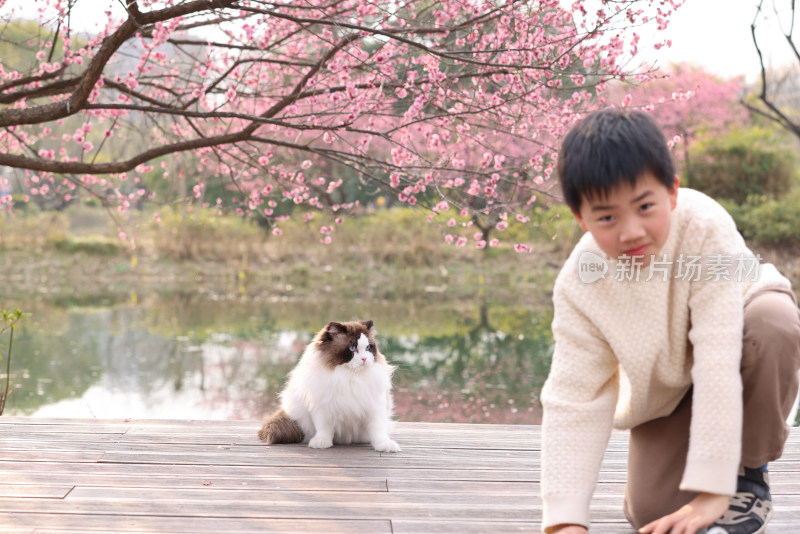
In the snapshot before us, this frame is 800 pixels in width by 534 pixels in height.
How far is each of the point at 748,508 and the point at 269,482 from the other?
3.88 ft

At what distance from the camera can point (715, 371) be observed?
1.33 metres

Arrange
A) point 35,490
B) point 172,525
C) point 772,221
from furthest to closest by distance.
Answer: point 772,221 < point 35,490 < point 172,525

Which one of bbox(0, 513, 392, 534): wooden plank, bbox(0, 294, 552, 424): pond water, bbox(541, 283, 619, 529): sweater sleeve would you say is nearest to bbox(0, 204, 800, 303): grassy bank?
bbox(0, 294, 552, 424): pond water

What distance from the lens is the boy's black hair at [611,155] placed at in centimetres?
129

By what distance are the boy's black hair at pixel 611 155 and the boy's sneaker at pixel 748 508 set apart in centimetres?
63

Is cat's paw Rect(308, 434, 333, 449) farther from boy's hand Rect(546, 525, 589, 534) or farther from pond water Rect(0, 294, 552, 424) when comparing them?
pond water Rect(0, 294, 552, 424)

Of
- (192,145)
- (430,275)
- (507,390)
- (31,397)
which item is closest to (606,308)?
(192,145)

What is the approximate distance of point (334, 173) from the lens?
45.8ft

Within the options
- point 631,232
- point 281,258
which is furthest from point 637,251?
point 281,258

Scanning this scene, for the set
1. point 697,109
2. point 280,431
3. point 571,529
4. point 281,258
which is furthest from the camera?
point 697,109

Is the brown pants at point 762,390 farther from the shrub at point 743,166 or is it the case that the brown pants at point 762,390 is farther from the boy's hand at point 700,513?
the shrub at point 743,166

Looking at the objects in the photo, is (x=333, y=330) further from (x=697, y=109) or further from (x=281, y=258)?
(x=697, y=109)

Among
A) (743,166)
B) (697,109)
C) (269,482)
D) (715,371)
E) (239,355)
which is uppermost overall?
Result: (697,109)

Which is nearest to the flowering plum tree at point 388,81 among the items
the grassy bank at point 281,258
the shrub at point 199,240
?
the grassy bank at point 281,258
